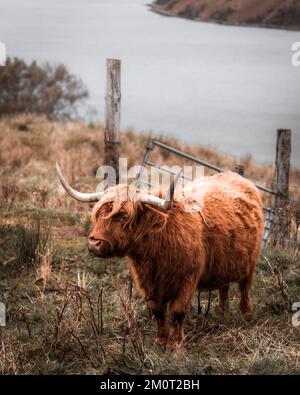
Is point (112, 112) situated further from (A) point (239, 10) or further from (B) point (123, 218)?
(A) point (239, 10)

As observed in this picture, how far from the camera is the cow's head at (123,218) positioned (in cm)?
505

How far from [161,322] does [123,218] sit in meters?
1.06

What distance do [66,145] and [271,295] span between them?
10687 millimetres

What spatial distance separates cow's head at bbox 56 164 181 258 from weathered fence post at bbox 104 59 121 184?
10.8ft

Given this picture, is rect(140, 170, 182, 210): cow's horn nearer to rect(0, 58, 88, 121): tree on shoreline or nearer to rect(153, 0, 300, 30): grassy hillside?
rect(153, 0, 300, 30): grassy hillside

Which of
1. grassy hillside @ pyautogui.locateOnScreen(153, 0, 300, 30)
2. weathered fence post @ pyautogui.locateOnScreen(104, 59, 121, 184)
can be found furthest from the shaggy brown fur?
grassy hillside @ pyautogui.locateOnScreen(153, 0, 300, 30)

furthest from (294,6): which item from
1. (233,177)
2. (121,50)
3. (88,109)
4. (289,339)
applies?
(121,50)

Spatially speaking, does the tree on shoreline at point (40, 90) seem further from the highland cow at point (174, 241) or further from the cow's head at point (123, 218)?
the cow's head at point (123, 218)

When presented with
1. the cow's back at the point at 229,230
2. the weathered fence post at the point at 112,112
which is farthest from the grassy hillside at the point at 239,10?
the cow's back at the point at 229,230

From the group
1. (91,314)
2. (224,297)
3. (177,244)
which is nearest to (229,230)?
(177,244)

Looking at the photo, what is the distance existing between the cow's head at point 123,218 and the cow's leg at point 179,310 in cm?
56

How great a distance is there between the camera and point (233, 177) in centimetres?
667

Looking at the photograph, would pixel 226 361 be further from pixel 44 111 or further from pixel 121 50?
pixel 121 50

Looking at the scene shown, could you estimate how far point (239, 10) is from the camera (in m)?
17.6
